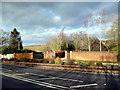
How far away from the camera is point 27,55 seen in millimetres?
31453

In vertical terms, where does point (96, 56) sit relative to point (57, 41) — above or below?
below

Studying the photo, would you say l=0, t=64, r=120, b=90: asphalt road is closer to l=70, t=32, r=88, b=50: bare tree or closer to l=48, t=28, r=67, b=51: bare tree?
l=70, t=32, r=88, b=50: bare tree

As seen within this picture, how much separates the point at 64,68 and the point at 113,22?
45.7ft

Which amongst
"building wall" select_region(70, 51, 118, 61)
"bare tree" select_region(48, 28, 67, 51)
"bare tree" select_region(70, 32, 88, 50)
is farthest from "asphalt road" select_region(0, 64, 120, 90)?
Answer: "bare tree" select_region(48, 28, 67, 51)

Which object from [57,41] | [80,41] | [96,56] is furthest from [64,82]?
[57,41]

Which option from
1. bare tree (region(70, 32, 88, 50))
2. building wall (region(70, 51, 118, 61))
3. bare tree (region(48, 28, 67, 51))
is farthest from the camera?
bare tree (region(48, 28, 67, 51))

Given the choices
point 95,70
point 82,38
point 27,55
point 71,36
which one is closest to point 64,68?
point 95,70

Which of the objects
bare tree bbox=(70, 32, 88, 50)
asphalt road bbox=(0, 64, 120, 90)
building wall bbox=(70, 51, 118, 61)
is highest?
bare tree bbox=(70, 32, 88, 50)

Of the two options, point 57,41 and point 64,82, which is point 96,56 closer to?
point 64,82

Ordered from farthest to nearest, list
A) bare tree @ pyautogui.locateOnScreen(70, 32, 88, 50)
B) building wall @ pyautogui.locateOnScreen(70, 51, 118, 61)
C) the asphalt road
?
1. bare tree @ pyautogui.locateOnScreen(70, 32, 88, 50)
2. building wall @ pyautogui.locateOnScreen(70, 51, 118, 61)
3. the asphalt road

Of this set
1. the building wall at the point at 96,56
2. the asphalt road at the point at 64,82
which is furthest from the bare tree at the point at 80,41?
the asphalt road at the point at 64,82

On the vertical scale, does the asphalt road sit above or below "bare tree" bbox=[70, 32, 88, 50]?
below

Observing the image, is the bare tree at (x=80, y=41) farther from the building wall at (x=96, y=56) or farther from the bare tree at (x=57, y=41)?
the building wall at (x=96, y=56)

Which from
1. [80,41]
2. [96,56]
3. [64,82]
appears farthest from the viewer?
[80,41]
